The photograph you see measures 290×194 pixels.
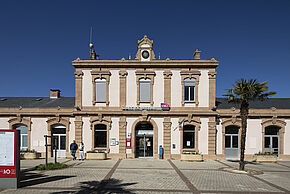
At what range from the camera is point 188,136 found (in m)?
18.5

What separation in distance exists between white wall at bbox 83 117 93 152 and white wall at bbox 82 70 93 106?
1613mm

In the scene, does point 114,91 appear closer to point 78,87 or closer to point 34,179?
point 78,87

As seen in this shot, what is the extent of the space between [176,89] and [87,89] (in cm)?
851

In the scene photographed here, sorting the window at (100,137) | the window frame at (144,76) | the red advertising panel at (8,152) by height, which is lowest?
the window at (100,137)

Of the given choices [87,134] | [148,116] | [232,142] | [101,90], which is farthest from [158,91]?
[232,142]

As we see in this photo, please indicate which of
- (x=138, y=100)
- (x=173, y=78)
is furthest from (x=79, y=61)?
(x=173, y=78)

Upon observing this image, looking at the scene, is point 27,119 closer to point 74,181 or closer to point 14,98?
point 14,98

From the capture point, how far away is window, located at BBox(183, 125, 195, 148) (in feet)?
60.5

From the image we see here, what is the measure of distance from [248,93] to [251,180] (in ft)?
18.1

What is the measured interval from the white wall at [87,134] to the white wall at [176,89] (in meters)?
8.17

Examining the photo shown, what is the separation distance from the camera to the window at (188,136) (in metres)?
18.4

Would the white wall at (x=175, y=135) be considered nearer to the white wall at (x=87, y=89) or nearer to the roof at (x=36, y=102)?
the white wall at (x=87, y=89)

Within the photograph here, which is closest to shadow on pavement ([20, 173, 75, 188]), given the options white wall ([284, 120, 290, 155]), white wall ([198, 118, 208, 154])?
white wall ([198, 118, 208, 154])

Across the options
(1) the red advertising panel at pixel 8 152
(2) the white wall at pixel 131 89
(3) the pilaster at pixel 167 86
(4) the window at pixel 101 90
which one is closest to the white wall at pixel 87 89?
(4) the window at pixel 101 90
